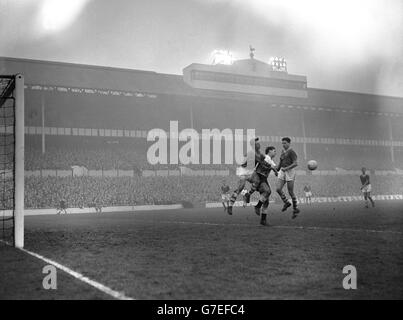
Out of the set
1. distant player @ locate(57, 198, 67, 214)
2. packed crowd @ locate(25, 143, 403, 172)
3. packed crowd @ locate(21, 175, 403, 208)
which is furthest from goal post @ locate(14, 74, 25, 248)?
packed crowd @ locate(25, 143, 403, 172)

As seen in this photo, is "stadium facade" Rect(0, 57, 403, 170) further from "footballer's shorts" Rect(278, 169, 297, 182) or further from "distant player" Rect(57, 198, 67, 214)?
"footballer's shorts" Rect(278, 169, 297, 182)

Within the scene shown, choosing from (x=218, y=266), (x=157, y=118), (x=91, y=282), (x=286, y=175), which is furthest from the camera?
(x=157, y=118)

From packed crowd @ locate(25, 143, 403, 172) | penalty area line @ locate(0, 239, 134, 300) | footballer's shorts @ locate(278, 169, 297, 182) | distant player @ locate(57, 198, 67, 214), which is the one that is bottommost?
penalty area line @ locate(0, 239, 134, 300)

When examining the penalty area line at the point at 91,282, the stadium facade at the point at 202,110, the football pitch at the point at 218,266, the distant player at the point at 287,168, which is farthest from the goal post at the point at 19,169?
the stadium facade at the point at 202,110

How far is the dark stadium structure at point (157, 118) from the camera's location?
4266 cm

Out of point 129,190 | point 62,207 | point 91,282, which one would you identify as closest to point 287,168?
point 91,282

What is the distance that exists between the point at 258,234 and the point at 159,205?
1061 inches

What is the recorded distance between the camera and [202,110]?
51.7m

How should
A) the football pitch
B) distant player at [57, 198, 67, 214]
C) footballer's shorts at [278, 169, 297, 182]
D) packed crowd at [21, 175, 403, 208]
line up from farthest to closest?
packed crowd at [21, 175, 403, 208], distant player at [57, 198, 67, 214], footballer's shorts at [278, 169, 297, 182], the football pitch

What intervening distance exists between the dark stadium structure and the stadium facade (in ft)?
0.35

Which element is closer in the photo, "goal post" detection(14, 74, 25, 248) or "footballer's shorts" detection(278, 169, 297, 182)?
"goal post" detection(14, 74, 25, 248)

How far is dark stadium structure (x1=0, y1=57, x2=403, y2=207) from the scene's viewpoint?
140ft

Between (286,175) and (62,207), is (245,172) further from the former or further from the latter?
(62,207)

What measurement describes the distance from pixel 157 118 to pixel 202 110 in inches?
227
